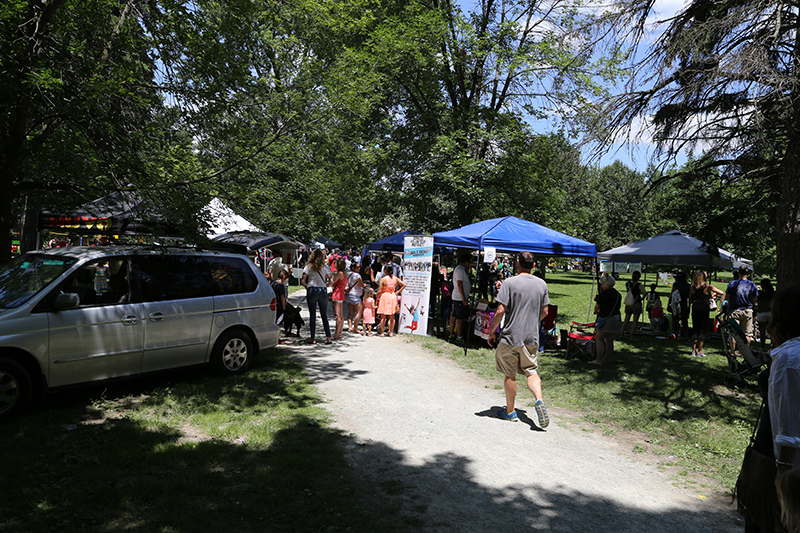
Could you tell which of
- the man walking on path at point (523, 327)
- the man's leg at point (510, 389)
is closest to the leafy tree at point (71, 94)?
the man walking on path at point (523, 327)

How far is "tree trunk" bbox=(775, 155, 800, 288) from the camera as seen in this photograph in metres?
6.50

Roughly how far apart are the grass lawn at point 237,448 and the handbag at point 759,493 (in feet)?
6.87

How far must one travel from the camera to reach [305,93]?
30.7 ft

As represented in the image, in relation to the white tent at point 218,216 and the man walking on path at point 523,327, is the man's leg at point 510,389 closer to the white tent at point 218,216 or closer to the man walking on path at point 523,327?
the man walking on path at point 523,327

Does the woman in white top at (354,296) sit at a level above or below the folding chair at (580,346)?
above

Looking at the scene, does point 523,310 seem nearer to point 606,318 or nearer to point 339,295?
point 606,318

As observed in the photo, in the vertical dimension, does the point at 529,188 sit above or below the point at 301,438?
above

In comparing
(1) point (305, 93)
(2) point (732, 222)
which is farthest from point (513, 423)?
(2) point (732, 222)

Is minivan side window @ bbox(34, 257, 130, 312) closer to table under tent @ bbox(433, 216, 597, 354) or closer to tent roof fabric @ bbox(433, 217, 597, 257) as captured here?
→ table under tent @ bbox(433, 216, 597, 354)

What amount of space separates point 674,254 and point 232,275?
11664 mm

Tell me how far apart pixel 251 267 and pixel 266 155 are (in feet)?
6.39

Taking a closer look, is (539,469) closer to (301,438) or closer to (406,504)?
(406,504)

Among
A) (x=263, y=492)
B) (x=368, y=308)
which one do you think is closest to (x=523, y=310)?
(x=263, y=492)

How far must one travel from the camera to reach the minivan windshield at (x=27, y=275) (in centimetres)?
569
